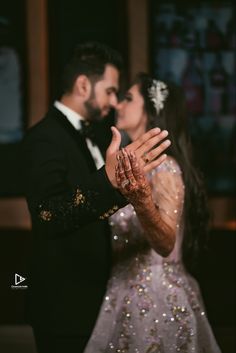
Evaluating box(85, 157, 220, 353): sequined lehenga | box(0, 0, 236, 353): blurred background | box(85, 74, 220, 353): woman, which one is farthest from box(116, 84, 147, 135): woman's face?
box(0, 0, 236, 353): blurred background

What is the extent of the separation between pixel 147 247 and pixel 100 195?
2.66ft

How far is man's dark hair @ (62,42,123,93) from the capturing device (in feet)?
12.1

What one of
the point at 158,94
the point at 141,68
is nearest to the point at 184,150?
the point at 158,94

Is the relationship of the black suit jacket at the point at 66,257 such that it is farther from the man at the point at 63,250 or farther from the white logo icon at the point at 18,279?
the white logo icon at the point at 18,279

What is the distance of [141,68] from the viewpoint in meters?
5.48

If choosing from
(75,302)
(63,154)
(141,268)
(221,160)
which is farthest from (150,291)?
(221,160)

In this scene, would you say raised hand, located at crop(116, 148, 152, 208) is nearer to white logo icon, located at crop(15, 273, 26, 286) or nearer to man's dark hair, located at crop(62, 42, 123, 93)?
white logo icon, located at crop(15, 273, 26, 286)

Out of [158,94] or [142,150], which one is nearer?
[142,150]

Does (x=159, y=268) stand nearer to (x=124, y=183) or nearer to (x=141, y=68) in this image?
(x=124, y=183)

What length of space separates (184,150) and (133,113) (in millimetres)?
276

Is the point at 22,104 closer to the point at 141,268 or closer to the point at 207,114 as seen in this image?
the point at 207,114

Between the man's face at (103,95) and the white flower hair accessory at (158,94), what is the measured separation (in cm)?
28

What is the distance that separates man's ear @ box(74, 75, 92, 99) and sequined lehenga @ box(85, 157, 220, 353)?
0.51 meters

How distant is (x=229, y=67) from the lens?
18.2ft
